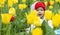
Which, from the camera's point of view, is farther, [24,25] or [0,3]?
[0,3]

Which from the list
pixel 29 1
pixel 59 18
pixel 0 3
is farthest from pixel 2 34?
pixel 29 1

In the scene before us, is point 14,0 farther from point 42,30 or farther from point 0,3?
point 42,30

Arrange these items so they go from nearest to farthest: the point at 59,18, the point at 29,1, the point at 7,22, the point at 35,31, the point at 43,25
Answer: the point at 35,31
the point at 43,25
the point at 7,22
the point at 59,18
the point at 29,1

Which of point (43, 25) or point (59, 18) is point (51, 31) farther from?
point (59, 18)

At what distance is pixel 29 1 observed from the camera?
322 cm

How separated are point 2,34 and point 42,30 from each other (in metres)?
0.20

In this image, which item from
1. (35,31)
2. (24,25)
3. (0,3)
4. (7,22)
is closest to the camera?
(35,31)

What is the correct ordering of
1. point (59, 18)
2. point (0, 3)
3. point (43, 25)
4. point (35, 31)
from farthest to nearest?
1. point (0, 3)
2. point (59, 18)
3. point (43, 25)
4. point (35, 31)

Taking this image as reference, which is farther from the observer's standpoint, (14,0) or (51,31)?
(14,0)

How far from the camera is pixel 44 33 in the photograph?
1267mm

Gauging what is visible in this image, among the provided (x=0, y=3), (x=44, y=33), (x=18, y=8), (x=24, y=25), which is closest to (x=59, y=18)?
(x=44, y=33)

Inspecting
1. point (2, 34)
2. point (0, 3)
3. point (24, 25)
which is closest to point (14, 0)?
point (0, 3)

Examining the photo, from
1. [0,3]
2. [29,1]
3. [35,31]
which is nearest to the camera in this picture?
[35,31]

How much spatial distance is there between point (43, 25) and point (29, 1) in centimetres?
194
